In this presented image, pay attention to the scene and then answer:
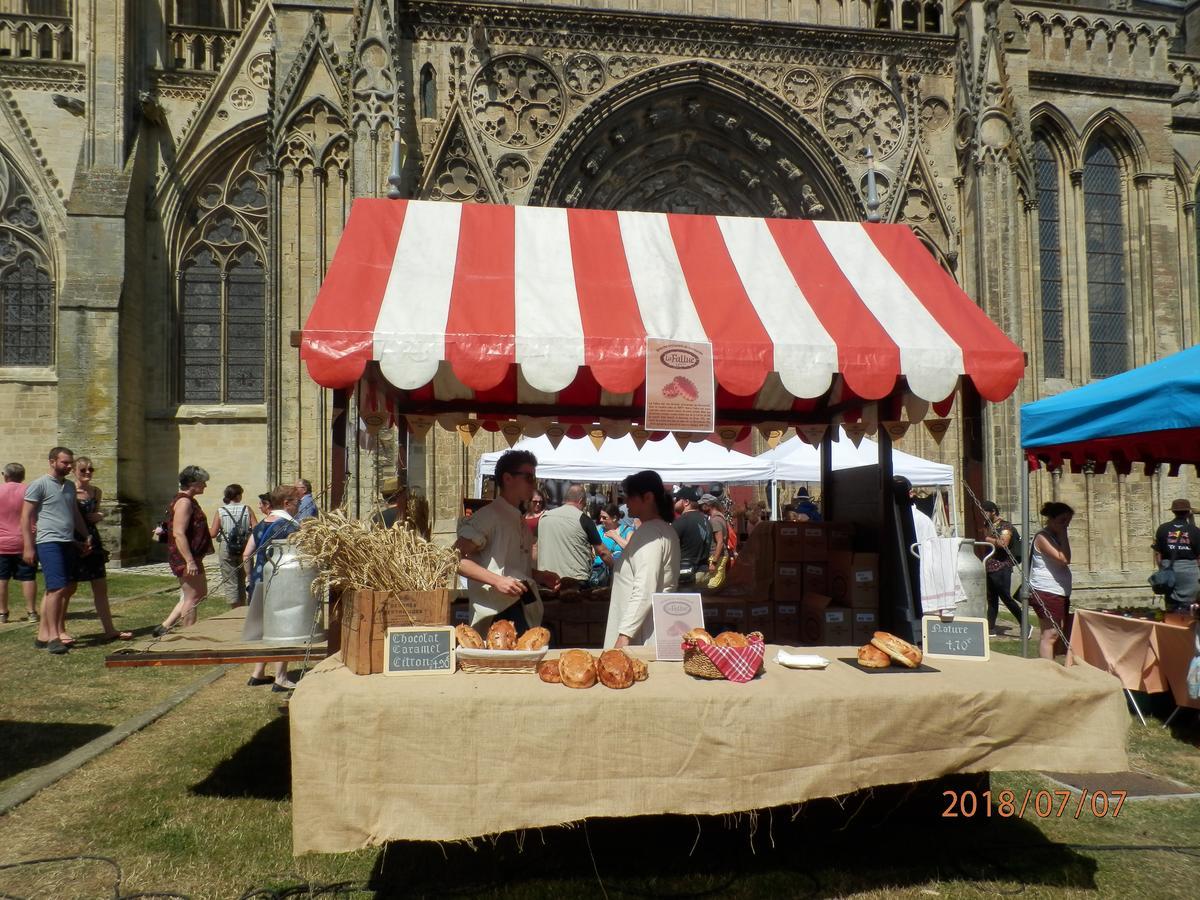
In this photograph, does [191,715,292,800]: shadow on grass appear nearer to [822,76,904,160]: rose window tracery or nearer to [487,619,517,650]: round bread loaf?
[487,619,517,650]: round bread loaf

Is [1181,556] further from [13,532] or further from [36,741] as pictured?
[13,532]

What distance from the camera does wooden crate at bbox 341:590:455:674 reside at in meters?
3.18

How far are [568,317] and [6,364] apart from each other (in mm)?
16457

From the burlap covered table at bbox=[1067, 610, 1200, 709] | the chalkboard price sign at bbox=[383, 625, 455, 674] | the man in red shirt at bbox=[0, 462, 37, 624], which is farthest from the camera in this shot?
Result: the man in red shirt at bbox=[0, 462, 37, 624]

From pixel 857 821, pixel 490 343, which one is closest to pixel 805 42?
pixel 490 343

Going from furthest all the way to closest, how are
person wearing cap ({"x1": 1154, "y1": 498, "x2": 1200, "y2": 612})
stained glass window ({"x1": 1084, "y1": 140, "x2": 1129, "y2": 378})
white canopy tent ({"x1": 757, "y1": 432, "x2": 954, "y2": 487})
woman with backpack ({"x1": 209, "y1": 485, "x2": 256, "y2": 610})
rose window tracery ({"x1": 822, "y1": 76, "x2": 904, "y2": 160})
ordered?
stained glass window ({"x1": 1084, "y1": 140, "x2": 1129, "y2": 378}), rose window tracery ({"x1": 822, "y1": 76, "x2": 904, "y2": 160}), white canopy tent ({"x1": 757, "y1": 432, "x2": 954, "y2": 487}), woman with backpack ({"x1": 209, "y1": 485, "x2": 256, "y2": 610}), person wearing cap ({"x1": 1154, "y1": 498, "x2": 1200, "y2": 612})

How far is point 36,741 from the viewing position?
16.1 feet

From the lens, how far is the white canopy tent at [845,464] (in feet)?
36.2

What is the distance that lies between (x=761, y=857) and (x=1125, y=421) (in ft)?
13.9

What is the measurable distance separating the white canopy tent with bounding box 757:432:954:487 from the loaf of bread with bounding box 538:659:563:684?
841 centimetres

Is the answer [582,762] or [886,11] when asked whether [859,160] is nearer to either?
[886,11]

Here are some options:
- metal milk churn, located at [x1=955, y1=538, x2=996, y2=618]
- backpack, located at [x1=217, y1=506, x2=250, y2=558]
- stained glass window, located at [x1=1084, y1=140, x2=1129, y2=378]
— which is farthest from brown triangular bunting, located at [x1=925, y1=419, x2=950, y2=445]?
stained glass window, located at [x1=1084, y1=140, x2=1129, y2=378]

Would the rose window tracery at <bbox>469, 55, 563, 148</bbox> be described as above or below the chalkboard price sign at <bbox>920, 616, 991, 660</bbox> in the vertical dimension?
above

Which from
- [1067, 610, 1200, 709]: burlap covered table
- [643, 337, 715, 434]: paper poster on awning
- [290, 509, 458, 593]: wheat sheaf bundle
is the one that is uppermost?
[643, 337, 715, 434]: paper poster on awning
